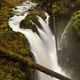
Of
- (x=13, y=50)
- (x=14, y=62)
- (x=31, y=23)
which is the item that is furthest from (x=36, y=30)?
(x=14, y=62)

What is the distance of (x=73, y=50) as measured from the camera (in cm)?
1174

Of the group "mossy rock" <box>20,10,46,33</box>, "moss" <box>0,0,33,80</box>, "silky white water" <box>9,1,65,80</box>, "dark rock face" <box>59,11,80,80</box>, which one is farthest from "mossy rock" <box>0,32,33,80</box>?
"dark rock face" <box>59,11,80,80</box>

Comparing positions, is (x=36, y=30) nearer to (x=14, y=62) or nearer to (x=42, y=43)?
(x=42, y=43)

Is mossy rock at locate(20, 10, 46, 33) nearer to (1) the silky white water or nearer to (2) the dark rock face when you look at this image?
(1) the silky white water

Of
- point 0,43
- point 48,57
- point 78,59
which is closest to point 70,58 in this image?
point 78,59

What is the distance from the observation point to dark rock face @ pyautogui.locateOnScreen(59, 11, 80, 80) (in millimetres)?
11528

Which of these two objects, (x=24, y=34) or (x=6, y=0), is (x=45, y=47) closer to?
(x=24, y=34)

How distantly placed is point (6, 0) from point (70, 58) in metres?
11.3

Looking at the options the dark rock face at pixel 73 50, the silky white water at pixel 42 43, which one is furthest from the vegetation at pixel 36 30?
the silky white water at pixel 42 43

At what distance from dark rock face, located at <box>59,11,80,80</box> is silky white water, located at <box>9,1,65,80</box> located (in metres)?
0.93

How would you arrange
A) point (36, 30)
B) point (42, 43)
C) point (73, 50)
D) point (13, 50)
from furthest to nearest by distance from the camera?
point (36, 30)
point (42, 43)
point (73, 50)
point (13, 50)

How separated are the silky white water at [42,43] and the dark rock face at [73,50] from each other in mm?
934

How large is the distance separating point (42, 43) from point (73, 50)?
2.42m

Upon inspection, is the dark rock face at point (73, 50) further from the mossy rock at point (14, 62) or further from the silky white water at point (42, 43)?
the mossy rock at point (14, 62)
